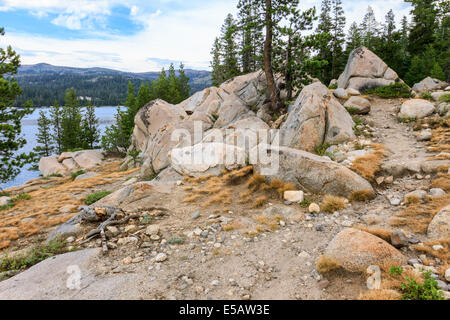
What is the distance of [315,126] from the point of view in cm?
1286

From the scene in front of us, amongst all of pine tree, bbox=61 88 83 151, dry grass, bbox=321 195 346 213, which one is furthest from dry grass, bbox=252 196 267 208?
pine tree, bbox=61 88 83 151

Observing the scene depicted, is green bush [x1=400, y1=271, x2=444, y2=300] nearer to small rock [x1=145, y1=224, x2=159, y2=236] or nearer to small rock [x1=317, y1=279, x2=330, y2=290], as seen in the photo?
small rock [x1=317, y1=279, x2=330, y2=290]

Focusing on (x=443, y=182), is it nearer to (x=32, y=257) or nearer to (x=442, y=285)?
(x=442, y=285)

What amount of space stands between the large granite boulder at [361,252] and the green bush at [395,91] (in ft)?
63.3

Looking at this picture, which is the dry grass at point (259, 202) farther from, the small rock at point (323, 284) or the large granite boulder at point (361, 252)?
the small rock at point (323, 284)

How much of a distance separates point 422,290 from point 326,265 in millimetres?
1579

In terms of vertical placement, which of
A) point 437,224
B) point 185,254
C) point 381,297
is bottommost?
point 185,254

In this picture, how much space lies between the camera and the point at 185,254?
6164 mm

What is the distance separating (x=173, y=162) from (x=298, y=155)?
25.3ft

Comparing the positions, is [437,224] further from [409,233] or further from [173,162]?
[173,162]

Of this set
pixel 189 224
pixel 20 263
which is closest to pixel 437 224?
pixel 189 224

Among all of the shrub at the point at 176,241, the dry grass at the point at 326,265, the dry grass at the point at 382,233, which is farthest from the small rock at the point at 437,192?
the shrub at the point at 176,241

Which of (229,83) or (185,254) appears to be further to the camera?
(229,83)

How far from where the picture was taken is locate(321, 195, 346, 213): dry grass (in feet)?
25.3
